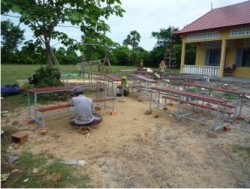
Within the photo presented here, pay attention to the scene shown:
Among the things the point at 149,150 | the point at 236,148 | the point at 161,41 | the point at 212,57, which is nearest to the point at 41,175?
the point at 149,150

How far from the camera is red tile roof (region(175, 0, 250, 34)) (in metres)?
14.7

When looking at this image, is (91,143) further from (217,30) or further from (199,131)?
(217,30)

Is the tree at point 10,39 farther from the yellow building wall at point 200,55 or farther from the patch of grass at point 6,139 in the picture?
the patch of grass at point 6,139

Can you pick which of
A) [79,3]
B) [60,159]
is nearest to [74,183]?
[60,159]

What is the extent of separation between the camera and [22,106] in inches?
289

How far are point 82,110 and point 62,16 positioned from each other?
4.46 metres

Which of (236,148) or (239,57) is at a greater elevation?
(239,57)

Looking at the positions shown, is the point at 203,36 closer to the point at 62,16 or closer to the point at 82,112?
the point at 62,16

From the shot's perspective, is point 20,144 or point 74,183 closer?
point 74,183

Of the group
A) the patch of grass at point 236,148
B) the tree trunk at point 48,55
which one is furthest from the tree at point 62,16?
the patch of grass at point 236,148

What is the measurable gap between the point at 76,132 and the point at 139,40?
47.2m

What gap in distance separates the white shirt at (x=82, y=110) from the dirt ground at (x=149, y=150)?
32 centimetres

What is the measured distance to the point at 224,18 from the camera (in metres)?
16.2

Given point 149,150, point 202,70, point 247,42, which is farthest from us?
point 202,70
